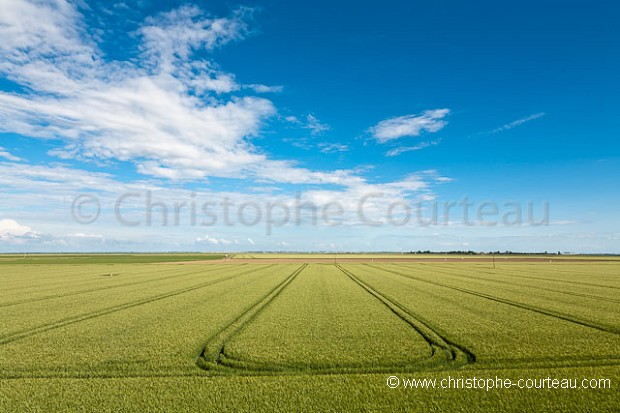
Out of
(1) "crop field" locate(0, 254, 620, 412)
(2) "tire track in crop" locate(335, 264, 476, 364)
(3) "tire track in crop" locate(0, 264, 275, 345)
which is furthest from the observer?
(3) "tire track in crop" locate(0, 264, 275, 345)

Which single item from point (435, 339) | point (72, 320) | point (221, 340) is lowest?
point (72, 320)

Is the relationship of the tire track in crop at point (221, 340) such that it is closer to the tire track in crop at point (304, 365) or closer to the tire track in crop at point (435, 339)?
the tire track in crop at point (304, 365)

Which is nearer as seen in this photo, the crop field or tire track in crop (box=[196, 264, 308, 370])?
the crop field

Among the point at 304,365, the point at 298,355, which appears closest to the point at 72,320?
the point at 298,355

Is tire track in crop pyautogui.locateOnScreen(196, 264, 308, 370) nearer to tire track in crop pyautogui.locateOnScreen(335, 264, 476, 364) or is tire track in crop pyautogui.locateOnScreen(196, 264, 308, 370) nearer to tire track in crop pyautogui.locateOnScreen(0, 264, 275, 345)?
tire track in crop pyautogui.locateOnScreen(335, 264, 476, 364)

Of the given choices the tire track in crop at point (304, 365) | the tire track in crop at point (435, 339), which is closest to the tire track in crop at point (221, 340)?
the tire track in crop at point (304, 365)

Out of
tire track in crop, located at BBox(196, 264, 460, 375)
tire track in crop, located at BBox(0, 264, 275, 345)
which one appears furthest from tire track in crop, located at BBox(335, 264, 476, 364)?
tire track in crop, located at BBox(0, 264, 275, 345)

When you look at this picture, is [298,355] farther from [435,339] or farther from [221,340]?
[435,339]

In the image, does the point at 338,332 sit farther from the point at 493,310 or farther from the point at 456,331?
the point at 493,310

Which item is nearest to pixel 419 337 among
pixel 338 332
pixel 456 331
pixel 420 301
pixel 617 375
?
pixel 456 331

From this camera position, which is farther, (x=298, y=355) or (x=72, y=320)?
(x=72, y=320)

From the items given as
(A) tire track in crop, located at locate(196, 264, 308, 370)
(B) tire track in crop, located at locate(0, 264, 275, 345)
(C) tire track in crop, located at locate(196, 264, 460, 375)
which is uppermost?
(C) tire track in crop, located at locate(196, 264, 460, 375)

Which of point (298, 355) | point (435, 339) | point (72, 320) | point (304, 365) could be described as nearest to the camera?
point (304, 365)

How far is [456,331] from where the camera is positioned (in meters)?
13.9
